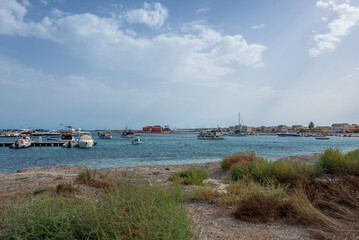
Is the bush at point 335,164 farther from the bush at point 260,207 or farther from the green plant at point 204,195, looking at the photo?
the green plant at point 204,195

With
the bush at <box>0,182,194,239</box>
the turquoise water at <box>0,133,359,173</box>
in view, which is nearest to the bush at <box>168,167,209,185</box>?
the turquoise water at <box>0,133,359,173</box>

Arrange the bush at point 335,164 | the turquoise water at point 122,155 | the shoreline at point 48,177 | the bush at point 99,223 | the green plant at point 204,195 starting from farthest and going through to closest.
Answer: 1. the turquoise water at point 122,155
2. the bush at point 335,164
3. the shoreline at point 48,177
4. the green plant at point 204,195
5. the bush at point 99,223

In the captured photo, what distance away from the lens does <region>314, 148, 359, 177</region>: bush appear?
890cm

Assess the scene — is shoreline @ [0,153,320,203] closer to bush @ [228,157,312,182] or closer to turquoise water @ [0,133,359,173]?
turquoise water @ [0,133,359,173]

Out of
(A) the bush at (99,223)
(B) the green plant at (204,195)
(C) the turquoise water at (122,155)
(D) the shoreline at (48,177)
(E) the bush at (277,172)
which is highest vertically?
(A) the bush at (99,223)

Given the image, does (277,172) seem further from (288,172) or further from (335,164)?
(335,164)

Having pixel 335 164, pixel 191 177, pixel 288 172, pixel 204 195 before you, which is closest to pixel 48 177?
pixel 191 177

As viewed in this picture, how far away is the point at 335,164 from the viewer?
959 centimetres

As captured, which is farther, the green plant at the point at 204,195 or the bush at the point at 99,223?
the green plant at the point at 204,195

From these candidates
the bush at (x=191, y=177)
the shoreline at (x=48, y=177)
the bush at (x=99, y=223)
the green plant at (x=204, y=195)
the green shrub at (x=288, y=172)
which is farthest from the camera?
the bush at (x=191, y=177)

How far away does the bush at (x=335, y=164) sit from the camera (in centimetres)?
890

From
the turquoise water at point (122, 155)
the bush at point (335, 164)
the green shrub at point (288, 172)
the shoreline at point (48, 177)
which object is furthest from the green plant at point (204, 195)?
the bush at point (335, 164)

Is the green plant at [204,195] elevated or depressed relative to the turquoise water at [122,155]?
elevated

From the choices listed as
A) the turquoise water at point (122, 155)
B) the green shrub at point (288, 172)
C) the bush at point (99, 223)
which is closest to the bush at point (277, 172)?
the green shrub at point (288, 172)
